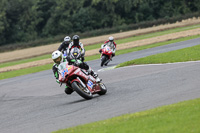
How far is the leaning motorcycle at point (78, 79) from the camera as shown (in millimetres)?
11070

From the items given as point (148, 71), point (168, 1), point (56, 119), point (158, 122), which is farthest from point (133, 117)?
point (168, 1)

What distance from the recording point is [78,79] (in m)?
11.1

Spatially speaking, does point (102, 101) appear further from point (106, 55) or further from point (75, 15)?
point (75, 15)

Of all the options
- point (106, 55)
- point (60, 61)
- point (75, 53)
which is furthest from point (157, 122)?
point (106, 55)

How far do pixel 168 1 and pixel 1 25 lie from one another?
35.9 meters

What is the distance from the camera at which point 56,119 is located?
928cm

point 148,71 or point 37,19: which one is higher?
point 148,71

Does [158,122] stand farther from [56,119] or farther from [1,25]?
[1,25]

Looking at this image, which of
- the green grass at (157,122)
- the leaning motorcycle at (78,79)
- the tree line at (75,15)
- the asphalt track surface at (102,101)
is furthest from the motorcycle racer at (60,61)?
the tree line at (75,15)

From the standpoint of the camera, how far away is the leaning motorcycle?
36.3 feet

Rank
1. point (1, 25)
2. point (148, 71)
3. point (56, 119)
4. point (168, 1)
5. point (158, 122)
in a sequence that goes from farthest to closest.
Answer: point (168, 1) < point (1, 25) < point (148, 71) < point (56, 119) < point (158, 122)

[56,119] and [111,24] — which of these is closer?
[56,119]

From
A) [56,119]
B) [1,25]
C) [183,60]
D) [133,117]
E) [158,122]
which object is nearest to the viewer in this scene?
[158,122]

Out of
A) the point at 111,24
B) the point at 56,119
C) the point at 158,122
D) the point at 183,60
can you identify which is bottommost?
the point at 111,24
